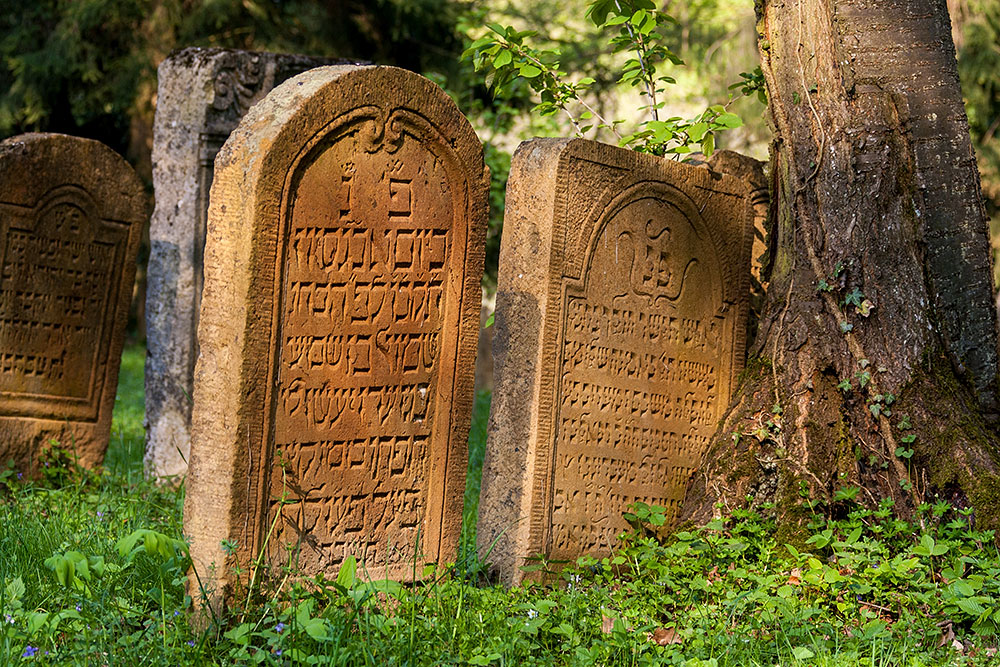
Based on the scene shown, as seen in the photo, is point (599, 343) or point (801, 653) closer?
point (801, 653)

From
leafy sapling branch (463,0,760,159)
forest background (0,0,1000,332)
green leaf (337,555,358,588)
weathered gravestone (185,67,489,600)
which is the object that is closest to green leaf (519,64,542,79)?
leafy sapling branch (463,0,760,159)

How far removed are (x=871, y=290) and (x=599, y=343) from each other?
1.13 metres

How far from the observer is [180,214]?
6059mm

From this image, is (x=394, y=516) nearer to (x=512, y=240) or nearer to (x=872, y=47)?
(x=512, y=240)

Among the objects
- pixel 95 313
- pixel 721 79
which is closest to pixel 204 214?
pixel 95 313

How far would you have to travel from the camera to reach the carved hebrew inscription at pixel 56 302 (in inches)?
216

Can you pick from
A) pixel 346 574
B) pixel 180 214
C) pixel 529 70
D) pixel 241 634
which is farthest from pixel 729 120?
pixel 241 634

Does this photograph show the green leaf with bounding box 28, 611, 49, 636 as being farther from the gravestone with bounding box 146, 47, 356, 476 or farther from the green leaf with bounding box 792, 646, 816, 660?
the gravestone with bounding box 146, 47, 356, 476

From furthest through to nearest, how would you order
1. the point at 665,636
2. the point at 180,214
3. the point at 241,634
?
1. the point at 180,214
2. the point at 665,636
3. the point at 241,634

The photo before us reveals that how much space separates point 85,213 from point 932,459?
430cm

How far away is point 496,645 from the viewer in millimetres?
3301

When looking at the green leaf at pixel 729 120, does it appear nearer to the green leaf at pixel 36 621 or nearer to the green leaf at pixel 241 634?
the green leaf at pixel 241 634

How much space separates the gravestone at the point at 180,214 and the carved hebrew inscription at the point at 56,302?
32 centimetres

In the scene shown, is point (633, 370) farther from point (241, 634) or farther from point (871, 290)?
point (241, 634)
